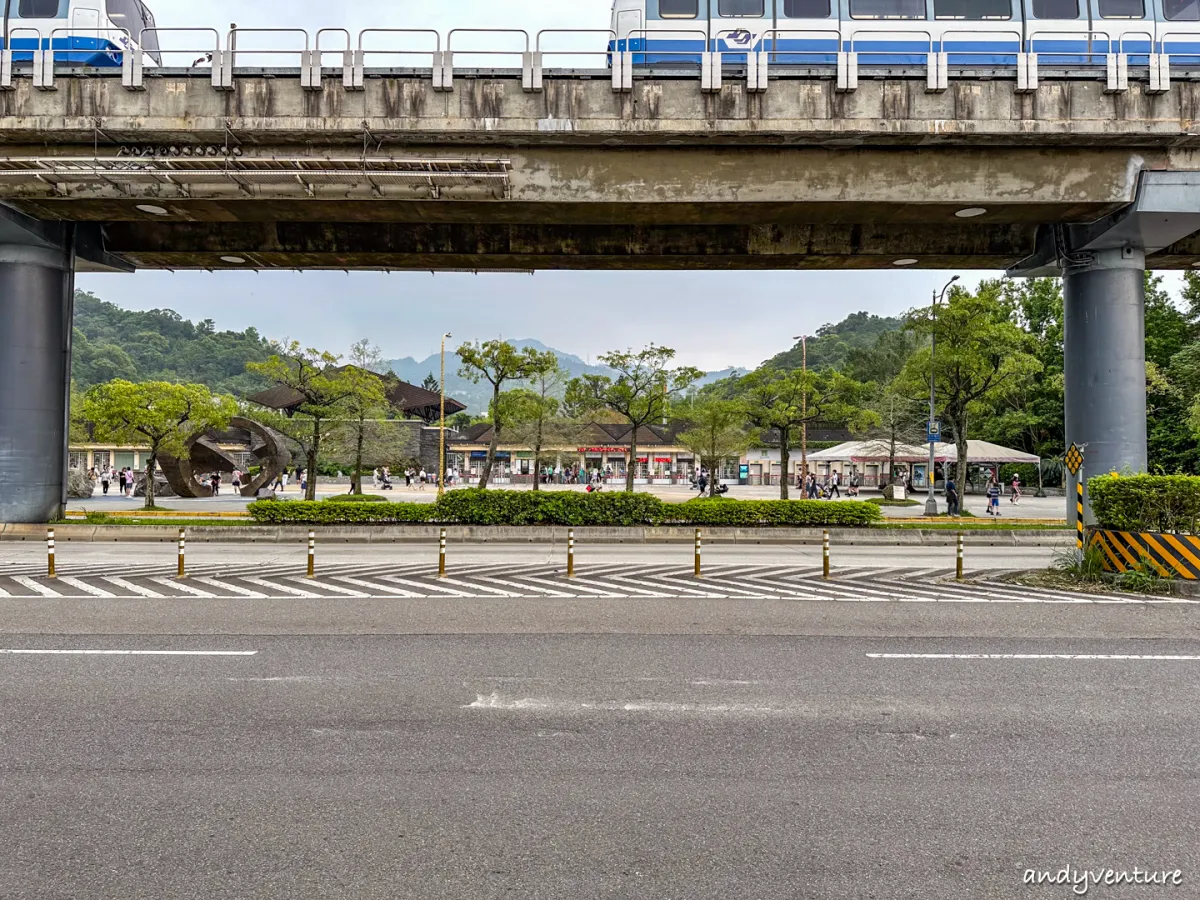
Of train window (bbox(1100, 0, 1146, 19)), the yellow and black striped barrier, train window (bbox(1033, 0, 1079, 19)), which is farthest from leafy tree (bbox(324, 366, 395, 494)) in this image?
train window (bbox(1100, 0, 1146, 19))

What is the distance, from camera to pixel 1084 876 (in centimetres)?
386

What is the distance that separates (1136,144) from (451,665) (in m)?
18.9

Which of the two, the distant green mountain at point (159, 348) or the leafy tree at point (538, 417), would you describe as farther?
the distant green mountain at point (159, 348)

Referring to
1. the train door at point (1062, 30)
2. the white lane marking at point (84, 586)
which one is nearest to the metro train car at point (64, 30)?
the white lane marking at point (84, 586)

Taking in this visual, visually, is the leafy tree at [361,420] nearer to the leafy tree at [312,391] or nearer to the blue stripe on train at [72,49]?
the leafy tree at [312,391]

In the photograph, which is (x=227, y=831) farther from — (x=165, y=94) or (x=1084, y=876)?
(x=165, y=94)

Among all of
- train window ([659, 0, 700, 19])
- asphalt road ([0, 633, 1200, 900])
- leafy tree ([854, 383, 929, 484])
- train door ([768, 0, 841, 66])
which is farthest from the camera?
leafy tree ([854, 383, 929, 484])

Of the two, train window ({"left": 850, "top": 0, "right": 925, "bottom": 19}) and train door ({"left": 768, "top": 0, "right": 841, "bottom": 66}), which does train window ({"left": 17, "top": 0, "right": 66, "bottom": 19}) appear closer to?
train door ({"left": 768, "top": 0, "right": 841, "bottom": 66})

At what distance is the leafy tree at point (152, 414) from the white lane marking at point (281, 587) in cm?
2034

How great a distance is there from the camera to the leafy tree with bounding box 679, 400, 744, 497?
39.3 m

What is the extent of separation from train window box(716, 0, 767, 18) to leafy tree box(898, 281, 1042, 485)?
611 inches

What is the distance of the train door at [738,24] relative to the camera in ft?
58.3

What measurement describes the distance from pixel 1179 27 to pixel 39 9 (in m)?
26.0

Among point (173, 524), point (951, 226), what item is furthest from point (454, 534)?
point (951, 226)
